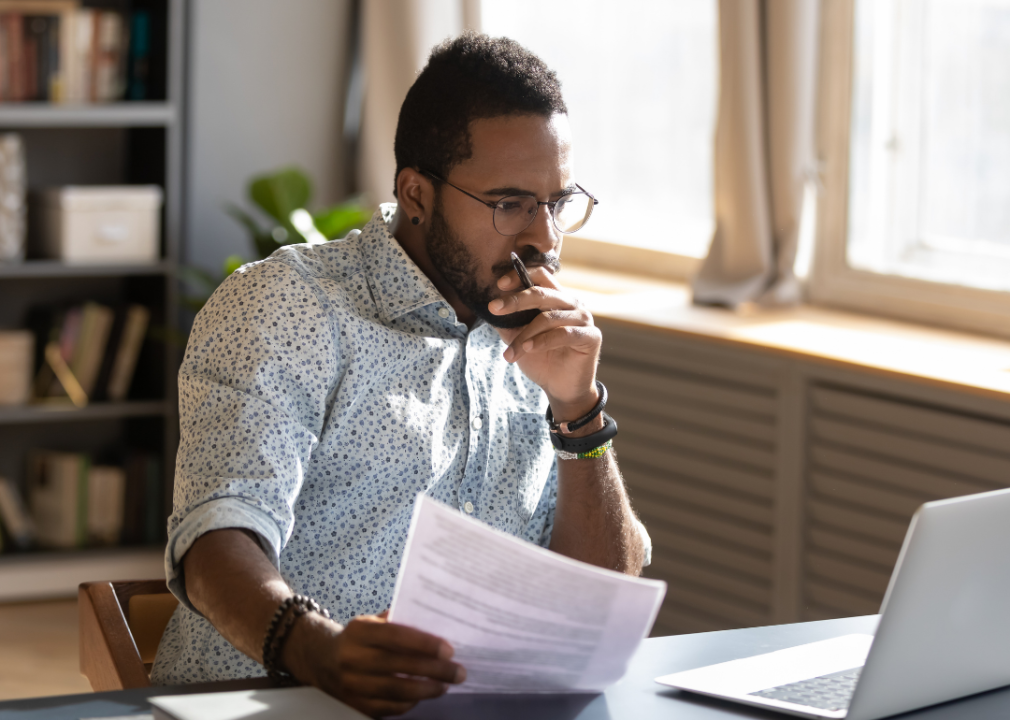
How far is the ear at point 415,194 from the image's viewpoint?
5.16 ft

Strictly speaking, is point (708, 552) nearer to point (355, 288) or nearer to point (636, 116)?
point (636, 116)

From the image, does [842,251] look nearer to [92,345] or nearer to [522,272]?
[522,272]

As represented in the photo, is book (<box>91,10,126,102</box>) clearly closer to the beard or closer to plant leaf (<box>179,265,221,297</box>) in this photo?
plant leaf (<box>179,265,221,297</box>)

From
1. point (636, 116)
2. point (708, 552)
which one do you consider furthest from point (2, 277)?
point (708, 552)

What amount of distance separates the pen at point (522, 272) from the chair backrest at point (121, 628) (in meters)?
0.57

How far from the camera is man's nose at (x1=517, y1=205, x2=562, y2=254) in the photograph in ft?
4.93

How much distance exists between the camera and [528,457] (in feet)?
5.34

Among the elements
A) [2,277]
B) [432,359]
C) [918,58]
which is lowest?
[2,277]

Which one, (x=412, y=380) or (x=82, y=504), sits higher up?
(x=412, y=380)

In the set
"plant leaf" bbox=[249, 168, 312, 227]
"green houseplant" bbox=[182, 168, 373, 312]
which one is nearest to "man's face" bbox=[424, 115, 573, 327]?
"green houseplant" bbox=[182, 168, 373, 312]

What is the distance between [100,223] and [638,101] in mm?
1531

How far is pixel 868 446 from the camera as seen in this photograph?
253 centimetres

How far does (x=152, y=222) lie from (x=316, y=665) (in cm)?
263

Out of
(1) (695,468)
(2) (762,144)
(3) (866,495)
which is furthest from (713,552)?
(2) (762,144)
